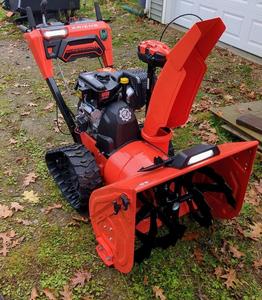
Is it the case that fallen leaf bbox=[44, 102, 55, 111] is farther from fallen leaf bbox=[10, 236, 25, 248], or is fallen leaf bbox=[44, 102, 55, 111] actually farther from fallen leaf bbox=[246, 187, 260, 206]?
fallen leaf bbox=[246, 187, 260, 206]

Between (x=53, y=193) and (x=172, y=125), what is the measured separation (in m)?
1.52

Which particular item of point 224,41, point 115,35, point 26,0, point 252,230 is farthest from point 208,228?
point 26,0

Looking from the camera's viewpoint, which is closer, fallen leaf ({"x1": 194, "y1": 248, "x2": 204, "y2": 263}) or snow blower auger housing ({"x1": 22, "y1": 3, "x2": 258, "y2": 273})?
snow blower auger housing ({"x1": 22, "y1": 3, "x2": 258, "y2": 273})

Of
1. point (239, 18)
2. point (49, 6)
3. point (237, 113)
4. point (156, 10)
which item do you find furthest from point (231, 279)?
A: point (156, 10)

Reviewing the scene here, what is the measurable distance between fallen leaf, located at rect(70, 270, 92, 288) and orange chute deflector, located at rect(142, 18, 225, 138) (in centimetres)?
118

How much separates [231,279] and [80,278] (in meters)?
1.18

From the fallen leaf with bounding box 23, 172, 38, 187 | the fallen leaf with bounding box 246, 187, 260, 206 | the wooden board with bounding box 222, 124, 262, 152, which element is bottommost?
the fallen leaf with bounding box 23, 172, 38, 187

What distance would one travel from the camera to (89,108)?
321cm

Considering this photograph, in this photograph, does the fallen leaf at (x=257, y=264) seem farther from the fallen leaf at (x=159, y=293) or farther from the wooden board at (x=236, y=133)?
the wooden board at (x=236, y=133)

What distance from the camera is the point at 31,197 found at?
3.64 meters

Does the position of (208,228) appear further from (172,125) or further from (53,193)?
(53,193)

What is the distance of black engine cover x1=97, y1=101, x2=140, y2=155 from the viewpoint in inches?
117

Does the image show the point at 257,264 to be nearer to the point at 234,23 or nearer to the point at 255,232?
the point at 255,232

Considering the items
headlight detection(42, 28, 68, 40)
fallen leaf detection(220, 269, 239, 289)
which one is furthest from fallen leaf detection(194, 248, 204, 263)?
headlight detection(42, 28, 68, 40)
